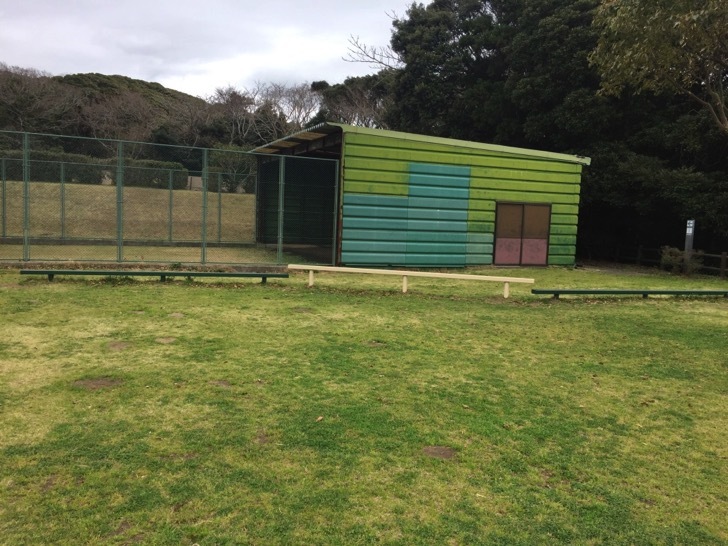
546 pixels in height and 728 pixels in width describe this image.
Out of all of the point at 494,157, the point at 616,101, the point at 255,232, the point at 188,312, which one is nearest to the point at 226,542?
the point at 188,312

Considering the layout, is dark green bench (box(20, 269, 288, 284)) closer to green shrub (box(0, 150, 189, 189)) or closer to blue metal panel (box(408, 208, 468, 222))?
blue metal panel (box(408, 208, 468, 222))

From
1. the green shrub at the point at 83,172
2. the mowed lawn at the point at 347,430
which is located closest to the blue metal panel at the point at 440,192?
the mowed lawn at the point at 347,430

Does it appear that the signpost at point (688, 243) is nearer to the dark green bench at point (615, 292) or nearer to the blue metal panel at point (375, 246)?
the dark green bench at point (615, 292)

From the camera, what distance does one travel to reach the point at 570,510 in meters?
3.12

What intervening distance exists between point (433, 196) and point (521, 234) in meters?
3.09

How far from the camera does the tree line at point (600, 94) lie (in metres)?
10.5

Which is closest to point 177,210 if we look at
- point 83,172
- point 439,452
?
point 83,172

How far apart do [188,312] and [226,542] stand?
528 centimetres

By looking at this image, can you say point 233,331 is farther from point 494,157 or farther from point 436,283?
point 494,157

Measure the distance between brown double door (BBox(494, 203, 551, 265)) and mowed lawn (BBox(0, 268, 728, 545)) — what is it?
8234 mm

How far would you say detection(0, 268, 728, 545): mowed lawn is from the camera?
2.90m

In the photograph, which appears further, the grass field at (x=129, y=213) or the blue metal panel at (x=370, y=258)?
the grass field at (x=129, y=213)

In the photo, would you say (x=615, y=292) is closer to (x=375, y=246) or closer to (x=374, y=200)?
(x=375, y=246)

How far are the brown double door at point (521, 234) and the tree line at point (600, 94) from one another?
12.0 ft
